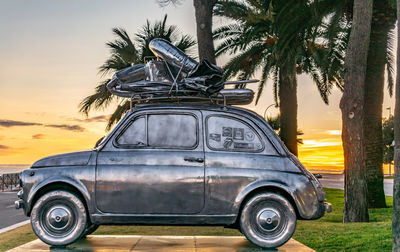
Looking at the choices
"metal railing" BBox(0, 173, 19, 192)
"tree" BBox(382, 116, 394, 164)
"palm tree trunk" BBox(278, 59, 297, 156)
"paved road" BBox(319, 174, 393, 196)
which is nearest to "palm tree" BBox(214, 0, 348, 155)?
"palm tree trunk" BBox(278, 59, 297, 156)

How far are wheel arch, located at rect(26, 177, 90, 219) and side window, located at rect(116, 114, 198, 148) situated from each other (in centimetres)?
69

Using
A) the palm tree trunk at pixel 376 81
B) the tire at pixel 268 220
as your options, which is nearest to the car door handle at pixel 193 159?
the tire at pixel 268 220

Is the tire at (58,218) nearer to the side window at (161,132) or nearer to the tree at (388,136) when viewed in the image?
the side window at (161,132)

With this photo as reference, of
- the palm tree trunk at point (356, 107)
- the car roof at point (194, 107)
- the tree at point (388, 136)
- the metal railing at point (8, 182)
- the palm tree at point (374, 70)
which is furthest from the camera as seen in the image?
the tree at point (388, 136)

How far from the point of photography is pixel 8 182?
3691cm

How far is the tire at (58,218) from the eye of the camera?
653 centimetres

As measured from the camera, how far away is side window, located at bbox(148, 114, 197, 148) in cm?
662

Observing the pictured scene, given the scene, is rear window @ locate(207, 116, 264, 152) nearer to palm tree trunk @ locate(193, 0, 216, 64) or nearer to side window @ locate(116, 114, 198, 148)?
side window @ locate(116, 114, 198, 148)

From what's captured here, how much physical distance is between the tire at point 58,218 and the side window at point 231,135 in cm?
171

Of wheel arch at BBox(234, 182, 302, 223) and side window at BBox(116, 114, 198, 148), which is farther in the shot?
side window at BBox(116, 114, 198, 148)

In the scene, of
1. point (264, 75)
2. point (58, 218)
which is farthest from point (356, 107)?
point (264, 75)

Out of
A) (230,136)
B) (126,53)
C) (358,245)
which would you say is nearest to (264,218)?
(230,136)

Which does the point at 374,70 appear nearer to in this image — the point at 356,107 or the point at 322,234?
the point at 356,107

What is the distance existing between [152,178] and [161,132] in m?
0.58
